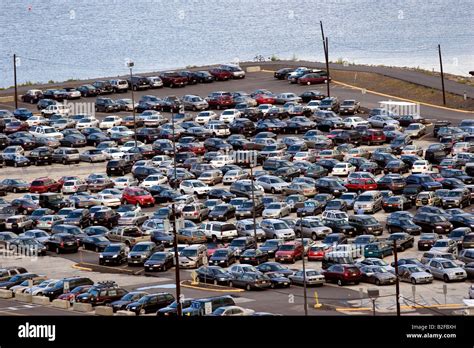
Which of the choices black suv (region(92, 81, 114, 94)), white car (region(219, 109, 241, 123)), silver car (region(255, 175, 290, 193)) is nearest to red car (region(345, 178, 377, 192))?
silver car (region(255, 175, 290, 193))

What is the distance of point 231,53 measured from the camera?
18950 cm

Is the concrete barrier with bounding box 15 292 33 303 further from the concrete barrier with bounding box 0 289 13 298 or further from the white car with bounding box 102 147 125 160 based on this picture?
the white car with bounding box 102 147 125 160

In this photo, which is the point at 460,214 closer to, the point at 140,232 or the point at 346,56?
the point at 140,232

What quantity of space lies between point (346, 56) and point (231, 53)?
30669 mm

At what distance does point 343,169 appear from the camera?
63.1 metres

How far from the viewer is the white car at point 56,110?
86.4 metres

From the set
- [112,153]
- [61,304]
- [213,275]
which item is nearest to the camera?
[61,304]

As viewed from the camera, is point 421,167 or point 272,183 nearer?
point 272,183

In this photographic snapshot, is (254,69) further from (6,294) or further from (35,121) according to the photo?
(6,294)

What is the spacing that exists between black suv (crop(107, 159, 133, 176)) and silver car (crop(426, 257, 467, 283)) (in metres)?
31.4

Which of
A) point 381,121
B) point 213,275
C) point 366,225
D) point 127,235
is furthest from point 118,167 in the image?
point 213,275

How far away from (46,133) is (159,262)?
36.7m

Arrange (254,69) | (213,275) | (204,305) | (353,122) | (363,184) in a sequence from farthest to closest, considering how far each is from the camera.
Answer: (254,69)
(353,122)
(363,184)
(213,275)
(204,305)
